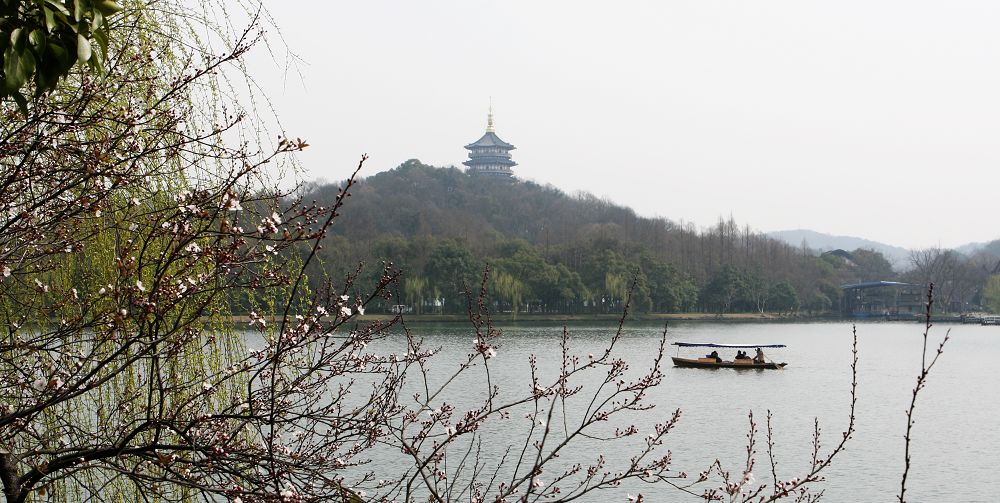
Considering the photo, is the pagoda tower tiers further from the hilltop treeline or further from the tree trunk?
the tree trunk

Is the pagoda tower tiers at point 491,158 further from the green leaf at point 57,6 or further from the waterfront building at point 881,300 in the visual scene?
the green leaf at point 57,6

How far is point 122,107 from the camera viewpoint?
3307mm

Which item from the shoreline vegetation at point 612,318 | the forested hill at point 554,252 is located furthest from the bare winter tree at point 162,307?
the shoreline vegetation at point 612,318

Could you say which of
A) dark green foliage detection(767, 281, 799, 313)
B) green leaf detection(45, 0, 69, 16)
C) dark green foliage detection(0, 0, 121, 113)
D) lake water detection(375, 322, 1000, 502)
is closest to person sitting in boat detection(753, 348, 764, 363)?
lake water detection(375, 322, 1000, 502)

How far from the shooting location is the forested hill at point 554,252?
48.8m

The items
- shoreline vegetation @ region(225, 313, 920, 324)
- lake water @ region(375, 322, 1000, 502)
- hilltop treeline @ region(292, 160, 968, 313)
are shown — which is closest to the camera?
lake water @ region(375, 322, 1000, 502)

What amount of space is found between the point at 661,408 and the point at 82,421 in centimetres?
1729

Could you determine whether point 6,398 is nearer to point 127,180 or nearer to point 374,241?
point 127,180

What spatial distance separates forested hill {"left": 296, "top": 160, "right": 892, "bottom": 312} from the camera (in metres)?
48.8

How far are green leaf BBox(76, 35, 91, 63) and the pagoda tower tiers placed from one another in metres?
101

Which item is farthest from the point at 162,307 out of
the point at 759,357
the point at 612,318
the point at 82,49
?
the point at 612,318

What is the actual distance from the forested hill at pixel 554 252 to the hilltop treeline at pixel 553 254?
98 mm

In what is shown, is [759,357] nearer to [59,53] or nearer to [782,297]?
[59,53]

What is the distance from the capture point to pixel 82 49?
1798mm
